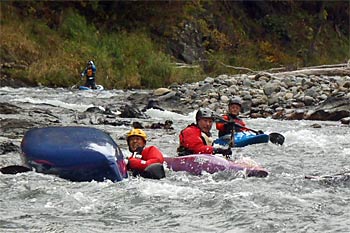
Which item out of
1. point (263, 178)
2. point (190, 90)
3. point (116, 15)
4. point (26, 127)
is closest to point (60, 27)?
point (116, 15)

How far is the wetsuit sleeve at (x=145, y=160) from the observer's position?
6160 mm

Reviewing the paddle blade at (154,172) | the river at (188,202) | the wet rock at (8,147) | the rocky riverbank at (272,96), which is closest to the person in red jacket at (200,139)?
the river at (188,202)

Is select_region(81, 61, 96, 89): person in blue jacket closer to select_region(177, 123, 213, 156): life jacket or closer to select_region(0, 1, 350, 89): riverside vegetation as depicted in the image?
select_region(0, 1, 350, 89): riverside vegetation

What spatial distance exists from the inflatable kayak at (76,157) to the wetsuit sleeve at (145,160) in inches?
7.8

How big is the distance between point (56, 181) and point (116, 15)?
18453 millimetres

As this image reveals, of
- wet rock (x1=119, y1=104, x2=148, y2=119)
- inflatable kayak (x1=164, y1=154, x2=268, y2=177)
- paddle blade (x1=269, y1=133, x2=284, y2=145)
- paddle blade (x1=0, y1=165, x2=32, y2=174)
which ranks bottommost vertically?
wet rock (x1=119, y1=104, x2=148, y2=119)

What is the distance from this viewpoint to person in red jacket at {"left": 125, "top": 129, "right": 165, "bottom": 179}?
19.7 ft

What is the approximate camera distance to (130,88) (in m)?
19.8

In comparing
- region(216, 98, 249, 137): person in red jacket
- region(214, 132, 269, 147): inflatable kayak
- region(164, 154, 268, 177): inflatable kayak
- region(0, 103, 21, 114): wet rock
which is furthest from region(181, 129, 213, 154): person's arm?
region(0, 103, 21, 114): wet rock

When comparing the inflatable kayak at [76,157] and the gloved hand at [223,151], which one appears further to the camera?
the gloved hand at [223,151]

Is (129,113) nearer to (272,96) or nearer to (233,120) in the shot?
(272,96)

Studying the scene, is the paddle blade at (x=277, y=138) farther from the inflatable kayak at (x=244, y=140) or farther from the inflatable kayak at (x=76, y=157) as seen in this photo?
the inflatable kayak at (x=76, y=157)

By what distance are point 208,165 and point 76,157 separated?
1.43 meters

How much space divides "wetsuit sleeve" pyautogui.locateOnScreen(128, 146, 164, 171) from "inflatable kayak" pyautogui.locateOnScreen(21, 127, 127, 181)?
197 mm
